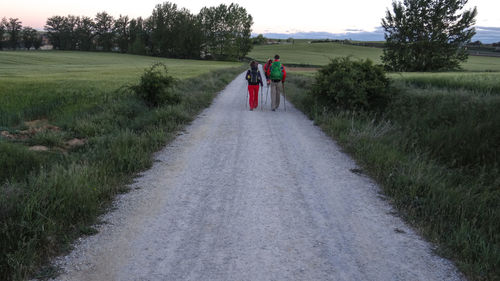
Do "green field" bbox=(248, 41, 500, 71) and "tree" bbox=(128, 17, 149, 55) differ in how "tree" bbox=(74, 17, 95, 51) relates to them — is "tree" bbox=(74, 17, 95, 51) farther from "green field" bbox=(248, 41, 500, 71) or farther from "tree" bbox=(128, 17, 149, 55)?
"green field" bbox=(248, 41, 500, 71)

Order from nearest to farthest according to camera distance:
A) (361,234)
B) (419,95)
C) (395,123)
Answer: (361,234) < (395,123) < (419,95)

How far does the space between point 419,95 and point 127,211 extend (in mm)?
10190

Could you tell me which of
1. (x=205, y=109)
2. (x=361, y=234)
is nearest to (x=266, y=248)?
(x=361, y=234)

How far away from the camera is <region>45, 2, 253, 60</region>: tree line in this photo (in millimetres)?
94875

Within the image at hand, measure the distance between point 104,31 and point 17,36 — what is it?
965 inches

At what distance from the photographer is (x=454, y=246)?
3.90 m

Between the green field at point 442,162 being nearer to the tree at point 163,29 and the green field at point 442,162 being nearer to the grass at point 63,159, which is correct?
the grass at point 63,159

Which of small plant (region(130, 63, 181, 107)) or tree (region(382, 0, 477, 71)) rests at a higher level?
tree (region(382, 0, 477, 71))

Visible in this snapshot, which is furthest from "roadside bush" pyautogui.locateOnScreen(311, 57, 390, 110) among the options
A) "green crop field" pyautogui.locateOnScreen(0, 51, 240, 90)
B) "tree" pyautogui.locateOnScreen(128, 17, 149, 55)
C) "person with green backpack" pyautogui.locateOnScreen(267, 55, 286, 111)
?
"tree" pyautogui.locateOnScreen(128, 17, 149, 55)

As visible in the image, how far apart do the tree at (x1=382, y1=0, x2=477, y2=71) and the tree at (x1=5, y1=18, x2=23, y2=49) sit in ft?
352

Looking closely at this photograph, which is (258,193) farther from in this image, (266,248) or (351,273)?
(351,273)

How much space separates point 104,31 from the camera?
115625 mm

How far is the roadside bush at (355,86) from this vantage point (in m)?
12.4

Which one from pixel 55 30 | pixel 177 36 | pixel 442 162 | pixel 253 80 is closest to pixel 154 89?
pixel 253 80
